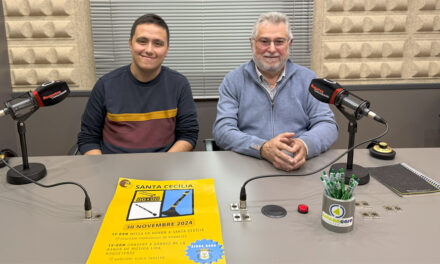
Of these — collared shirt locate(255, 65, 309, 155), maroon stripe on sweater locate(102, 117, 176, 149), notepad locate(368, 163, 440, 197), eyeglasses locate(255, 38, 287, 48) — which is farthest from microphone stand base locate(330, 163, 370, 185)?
maroon stripe on sweater locate(102, 117, 176, 149)

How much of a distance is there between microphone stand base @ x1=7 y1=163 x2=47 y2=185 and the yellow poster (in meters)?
0.33

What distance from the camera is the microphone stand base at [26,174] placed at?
1.33 meters

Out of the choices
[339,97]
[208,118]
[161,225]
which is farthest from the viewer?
[208,118]

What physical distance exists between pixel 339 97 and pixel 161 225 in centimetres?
80

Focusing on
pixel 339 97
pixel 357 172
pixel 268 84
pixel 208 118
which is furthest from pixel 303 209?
pixel 208 118

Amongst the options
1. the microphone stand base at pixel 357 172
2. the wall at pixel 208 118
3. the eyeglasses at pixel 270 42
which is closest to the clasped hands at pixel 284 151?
the microphone stand base at pixel 357 172

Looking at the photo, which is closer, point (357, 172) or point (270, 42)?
point (357, 172)

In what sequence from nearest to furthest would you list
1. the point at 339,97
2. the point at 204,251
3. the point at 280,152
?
the point at 204,251 → the point at 339,97 → the point at 280,152

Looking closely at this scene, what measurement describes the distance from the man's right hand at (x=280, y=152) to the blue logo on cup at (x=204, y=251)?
1.90 ft

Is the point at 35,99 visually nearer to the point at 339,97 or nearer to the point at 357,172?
the point at 339,97

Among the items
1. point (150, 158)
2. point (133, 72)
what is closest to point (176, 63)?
point (133, 72)

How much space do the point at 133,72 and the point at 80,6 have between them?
1.02 metres

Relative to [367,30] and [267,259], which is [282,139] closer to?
[267,259]

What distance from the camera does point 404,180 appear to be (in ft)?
4.44
